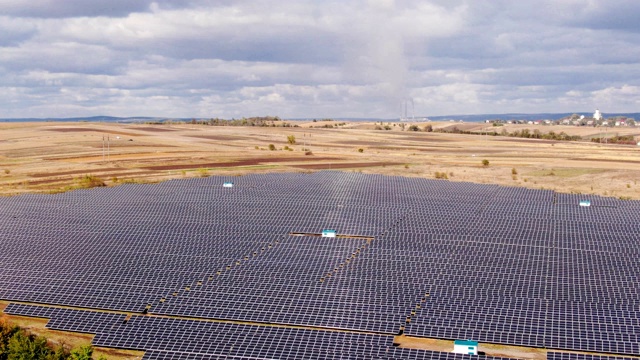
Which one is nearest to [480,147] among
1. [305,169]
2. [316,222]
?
A: [305,169]

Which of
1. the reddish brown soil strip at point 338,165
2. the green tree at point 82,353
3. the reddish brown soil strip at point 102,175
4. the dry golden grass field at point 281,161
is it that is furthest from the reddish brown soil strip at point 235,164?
the green tree at point 82,353

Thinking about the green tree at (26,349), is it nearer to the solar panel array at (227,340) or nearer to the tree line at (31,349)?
the tree line at (31,349)

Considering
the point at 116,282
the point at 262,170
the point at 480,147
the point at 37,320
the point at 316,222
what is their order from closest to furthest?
the point at 37,320 < the point at 116,282 < the point at 316,222 < the point at 262,170 < the point at 480,147

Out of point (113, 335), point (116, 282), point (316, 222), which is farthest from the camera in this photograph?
point (316, 222)

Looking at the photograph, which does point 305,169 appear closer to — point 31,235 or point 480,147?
point 31,235

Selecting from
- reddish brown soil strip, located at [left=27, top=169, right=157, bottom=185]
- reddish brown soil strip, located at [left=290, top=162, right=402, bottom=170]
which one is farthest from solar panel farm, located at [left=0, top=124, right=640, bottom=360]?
reddish brown soil strip, located at [left=290, top=162, right=402, bottom=170]

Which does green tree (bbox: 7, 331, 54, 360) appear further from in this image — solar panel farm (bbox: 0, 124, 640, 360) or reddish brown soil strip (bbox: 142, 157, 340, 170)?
reddish brown soil strip (bbox: 142, 157, 340, 170)
